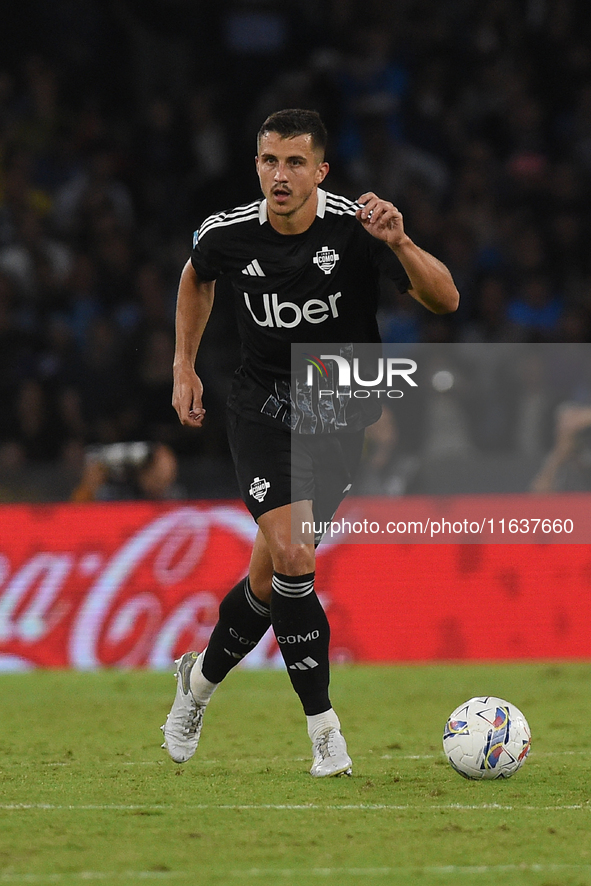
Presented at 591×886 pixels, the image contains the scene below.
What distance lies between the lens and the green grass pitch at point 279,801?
12.3ft

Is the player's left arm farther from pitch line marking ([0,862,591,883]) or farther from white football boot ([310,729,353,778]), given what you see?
pitch line marking ([0,862,591,883])

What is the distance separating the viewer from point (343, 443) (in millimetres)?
5469

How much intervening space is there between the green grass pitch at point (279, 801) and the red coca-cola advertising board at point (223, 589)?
1.41 metres

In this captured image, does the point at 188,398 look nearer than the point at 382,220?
No

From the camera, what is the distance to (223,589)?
31.7 ft

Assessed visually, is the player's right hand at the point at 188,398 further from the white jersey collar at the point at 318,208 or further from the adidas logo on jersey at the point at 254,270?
the white jersey collar at the point at 318,208

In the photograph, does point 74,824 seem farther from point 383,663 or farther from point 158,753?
point 383,663

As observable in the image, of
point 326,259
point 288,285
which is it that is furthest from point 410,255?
point 288,285

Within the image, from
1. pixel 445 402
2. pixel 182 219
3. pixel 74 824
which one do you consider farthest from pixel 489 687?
pixel 182 219

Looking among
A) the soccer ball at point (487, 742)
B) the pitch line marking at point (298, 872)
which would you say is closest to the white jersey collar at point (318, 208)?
the soccer ball at point (487, 742)

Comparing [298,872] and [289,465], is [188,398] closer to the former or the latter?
[289,465]

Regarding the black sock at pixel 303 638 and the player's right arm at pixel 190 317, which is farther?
the player's right arm at pixel 190 317

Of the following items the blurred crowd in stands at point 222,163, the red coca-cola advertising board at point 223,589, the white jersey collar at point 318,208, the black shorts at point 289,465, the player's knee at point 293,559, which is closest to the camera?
the player's knee at point 293,559

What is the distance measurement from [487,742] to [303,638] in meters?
0.81
